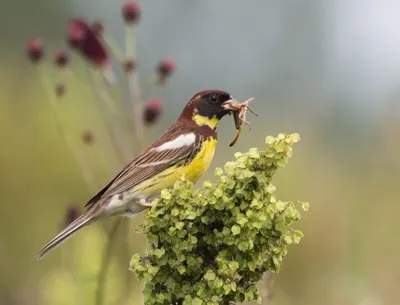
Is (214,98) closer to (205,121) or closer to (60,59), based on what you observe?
(205,121)

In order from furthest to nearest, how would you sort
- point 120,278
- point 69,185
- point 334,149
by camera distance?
point 69,185 < point 334,149 < point 120,278

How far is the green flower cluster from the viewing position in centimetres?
319

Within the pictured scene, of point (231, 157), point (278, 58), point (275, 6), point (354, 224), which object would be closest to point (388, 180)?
point (354, 224)

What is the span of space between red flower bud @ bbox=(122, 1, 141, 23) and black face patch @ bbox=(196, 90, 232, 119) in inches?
44.7

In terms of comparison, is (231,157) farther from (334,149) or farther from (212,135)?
(212,135)

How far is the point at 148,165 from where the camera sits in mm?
4379

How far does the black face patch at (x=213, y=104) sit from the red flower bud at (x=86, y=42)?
0.85 metres

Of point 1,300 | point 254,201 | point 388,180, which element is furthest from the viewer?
point 1,300

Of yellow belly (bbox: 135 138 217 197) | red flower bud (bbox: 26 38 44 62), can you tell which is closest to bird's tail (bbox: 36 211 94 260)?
yellow belly (bbox: 135 138 217 197)

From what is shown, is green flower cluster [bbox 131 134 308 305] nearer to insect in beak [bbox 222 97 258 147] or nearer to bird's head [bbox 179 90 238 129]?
insect in beak [bbox 222 97 258 147]

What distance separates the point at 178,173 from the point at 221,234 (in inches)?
43.8

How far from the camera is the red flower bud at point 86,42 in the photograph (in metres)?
4.90

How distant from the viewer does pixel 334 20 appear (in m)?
17.8

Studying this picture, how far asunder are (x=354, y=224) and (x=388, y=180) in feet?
2.65
